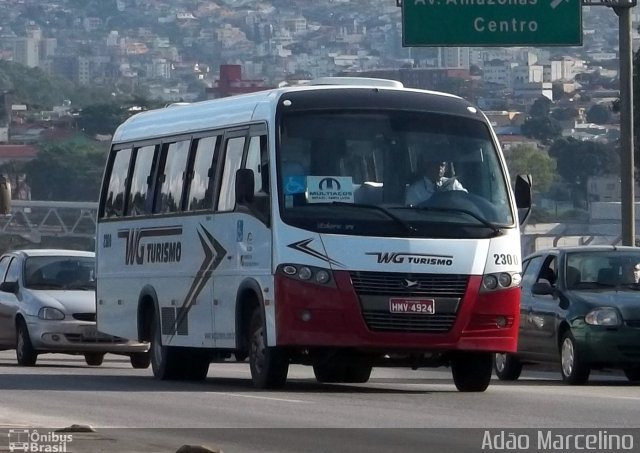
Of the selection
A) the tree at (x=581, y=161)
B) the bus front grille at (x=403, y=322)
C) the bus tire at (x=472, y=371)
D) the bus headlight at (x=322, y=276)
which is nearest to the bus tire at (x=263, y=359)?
the bus headlight at (x=322, y=276)

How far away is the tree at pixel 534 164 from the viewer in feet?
261

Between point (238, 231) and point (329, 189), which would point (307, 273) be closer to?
point (329, 189)

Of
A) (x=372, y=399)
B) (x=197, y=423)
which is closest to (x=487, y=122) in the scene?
(x=372, y=399)

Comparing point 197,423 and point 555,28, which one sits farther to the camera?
point 555,28

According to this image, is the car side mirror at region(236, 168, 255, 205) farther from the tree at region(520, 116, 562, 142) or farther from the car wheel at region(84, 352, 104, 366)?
the tree at region(520, 116, 562, 142)

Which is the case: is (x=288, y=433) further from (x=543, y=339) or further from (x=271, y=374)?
(x=543, y=339)

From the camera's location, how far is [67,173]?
93.1 meters

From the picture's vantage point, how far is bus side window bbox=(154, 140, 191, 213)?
21.0m

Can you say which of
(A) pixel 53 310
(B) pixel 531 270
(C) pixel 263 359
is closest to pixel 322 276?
(C) pixel 263 359

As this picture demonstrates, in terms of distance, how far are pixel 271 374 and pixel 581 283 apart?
184 inches

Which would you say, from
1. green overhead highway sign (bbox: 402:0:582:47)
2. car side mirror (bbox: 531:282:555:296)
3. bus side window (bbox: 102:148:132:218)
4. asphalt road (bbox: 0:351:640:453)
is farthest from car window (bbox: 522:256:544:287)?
green overhead highway sign (bbox: 402:0:582:47)

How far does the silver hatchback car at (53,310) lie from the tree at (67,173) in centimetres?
6301

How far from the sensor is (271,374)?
1845 centimetres

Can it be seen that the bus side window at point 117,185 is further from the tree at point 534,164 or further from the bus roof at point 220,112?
the tree at point 534,164
